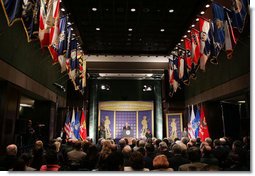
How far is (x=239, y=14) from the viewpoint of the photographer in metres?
6.18

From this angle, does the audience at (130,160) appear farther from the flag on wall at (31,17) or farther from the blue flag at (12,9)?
the flag on wall at (31,17)

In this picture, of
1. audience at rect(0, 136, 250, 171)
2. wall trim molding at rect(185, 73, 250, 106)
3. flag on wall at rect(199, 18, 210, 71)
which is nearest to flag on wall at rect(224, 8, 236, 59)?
wall trim molding at rect(185, 73, 250, 106)

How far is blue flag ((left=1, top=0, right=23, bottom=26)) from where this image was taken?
4.90 metres

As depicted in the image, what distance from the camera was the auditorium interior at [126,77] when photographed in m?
8.22

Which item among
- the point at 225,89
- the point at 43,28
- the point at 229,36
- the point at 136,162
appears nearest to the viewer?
the point at 136,162

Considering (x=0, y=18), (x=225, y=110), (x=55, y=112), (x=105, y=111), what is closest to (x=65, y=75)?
(x=55, y=112)

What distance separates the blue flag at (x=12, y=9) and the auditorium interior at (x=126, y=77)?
0.14 feet

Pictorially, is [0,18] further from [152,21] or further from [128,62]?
[128,62]

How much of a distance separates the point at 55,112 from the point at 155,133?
930cm

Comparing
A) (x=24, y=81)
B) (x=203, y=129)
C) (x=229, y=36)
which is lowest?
(x=203, y=129)

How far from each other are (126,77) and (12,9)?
15.4 metres

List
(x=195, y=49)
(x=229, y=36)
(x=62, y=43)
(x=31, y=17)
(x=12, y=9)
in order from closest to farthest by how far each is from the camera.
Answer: (x=12, y=9) < (x=31, y=17) < (x=229, y=36) < (x=62, y=43) < (x=195, y=49)

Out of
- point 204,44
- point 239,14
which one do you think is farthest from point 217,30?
point 239,14

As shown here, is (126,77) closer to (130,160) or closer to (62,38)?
(62,38)
